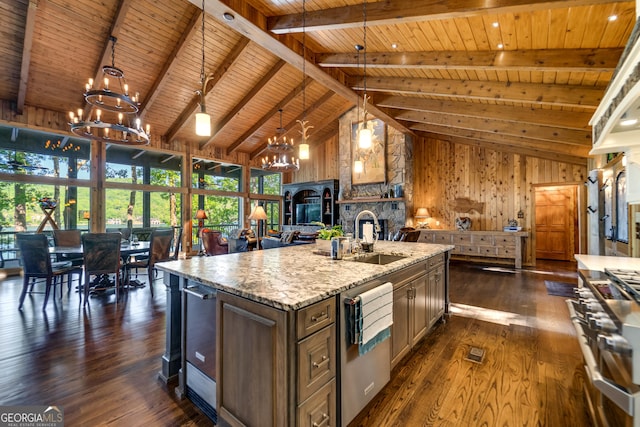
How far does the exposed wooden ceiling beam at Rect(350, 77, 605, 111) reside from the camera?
3467mm

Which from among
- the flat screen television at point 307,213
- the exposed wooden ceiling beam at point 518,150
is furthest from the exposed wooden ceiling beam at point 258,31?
the flat screen television at point 307,213

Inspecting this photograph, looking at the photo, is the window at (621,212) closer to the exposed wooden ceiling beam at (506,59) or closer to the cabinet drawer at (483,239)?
the exposed wooden ceiling beam at (506,59)

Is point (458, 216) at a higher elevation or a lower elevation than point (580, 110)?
lower

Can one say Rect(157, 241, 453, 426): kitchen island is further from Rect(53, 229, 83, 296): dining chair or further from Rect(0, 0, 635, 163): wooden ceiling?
Rect(53, 229, 83, 296): dining chair

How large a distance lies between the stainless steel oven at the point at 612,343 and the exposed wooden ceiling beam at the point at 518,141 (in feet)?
16.3

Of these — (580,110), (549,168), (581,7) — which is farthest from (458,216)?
(581,7)

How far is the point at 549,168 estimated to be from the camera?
675 centimetres

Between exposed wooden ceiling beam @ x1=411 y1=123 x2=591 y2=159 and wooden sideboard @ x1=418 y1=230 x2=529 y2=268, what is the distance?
2022 mm

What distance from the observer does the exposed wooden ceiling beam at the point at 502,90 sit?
137 inches

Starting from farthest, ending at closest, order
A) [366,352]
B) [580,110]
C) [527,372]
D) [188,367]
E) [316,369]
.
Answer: [580,110], [527,372], [188,367], [366,352], [316,369]

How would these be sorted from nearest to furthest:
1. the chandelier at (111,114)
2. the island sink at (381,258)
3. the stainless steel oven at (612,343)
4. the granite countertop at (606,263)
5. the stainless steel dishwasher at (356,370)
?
the stainless steel oven at (612,343) → the stainless steel dishwasher at (356,370) → the granite countertop at (606,263) → the island sink at (381,258) → the chandelier at (111,114)

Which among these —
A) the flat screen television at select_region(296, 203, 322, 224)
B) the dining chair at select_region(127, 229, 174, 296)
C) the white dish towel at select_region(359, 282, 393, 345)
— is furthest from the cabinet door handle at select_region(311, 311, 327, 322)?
the flat screen television at select_region(296, 203, 322, 224)

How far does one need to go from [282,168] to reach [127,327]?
430 centimetres

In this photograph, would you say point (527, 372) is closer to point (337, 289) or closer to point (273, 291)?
point (337, 289)
